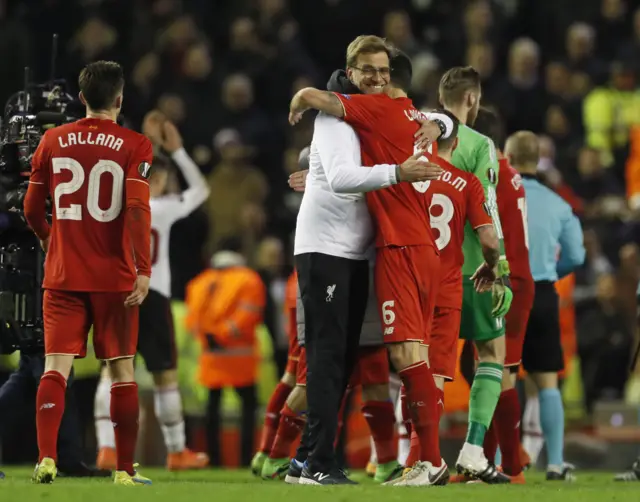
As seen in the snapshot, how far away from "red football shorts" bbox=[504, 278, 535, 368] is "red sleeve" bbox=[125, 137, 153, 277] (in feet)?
8.21

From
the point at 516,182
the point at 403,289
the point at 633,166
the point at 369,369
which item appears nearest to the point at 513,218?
the point at 516,182

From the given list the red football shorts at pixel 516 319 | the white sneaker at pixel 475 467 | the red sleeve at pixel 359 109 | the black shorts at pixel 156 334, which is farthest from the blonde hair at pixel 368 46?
the black shorts at pixel 156 334

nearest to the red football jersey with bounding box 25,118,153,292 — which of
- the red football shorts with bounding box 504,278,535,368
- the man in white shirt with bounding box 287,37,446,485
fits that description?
the man in white shirt with bounding box 287,37,446,485

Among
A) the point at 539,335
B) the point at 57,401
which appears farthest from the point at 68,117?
the point at 539,335

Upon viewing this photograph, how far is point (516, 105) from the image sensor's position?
17.5m

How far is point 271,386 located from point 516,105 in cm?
449

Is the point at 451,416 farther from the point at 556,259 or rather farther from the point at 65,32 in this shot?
the point at 65,32

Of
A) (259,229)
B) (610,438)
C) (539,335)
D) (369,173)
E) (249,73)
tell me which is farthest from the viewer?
(249,73)

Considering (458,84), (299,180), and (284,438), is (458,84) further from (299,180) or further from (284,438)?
(284,438)

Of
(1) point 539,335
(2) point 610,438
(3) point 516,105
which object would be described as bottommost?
(2) point 610,438

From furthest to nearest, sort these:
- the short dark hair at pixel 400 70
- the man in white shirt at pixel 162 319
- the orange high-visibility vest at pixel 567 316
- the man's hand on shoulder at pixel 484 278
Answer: the orange high-visibility vest at pixel 567 316, the man in white shirt at pixel 162 319, the man's hand on shoulder at pixel 484 278, the short dark hair at pixel 400 70

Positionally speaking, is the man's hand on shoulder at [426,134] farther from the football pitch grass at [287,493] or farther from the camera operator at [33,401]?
the camera operator at [33,401]

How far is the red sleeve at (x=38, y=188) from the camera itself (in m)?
8.65

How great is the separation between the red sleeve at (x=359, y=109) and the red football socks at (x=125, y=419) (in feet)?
6.16
